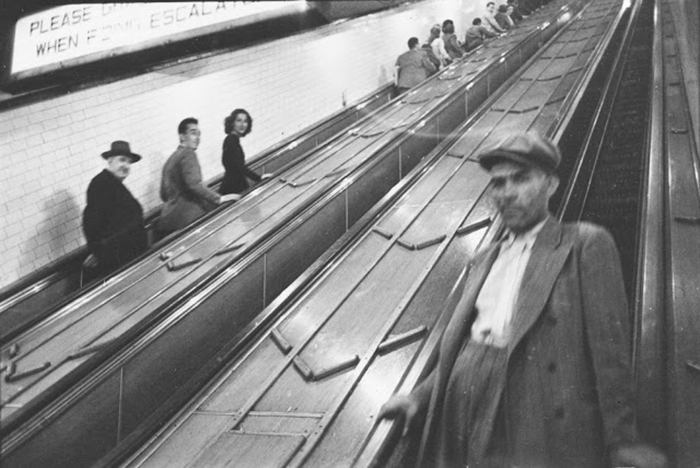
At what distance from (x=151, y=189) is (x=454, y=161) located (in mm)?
3246

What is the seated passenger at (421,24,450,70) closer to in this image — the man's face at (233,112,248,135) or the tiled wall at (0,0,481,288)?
the tiled wall at (0,0,481,288)

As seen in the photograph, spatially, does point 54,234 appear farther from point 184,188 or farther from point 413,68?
point 413,68

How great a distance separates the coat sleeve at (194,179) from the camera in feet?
14.2

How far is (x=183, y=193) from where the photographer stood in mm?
4461

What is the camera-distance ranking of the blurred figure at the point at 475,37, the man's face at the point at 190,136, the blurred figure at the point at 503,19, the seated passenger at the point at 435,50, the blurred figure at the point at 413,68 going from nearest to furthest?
the man's face at the point at 190,136 → the blurred figure at the point at 413,68 → the seated passenger at the point at 435,50 → the blurred figure at the point at 475,37 → the blurred figure at the point at 503,19

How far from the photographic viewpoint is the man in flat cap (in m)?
1.31

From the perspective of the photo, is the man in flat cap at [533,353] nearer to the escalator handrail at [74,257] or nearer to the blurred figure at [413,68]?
the escalator handrail at [74,257]

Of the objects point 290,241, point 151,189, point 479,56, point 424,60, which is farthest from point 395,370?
point 479,56

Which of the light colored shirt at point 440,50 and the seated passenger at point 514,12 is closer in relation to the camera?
the light colored shirt at point 440,50

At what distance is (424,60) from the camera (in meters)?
9.17

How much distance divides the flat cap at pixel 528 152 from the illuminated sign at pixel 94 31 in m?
4.94

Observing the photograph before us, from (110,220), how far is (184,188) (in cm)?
74

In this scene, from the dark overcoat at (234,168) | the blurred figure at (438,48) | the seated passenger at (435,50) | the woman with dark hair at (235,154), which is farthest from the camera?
the blurred figure at (438,48)

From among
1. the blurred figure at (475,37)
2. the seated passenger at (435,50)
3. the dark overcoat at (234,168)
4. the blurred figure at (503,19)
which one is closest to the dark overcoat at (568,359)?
the dark overcoat at (234,168)
